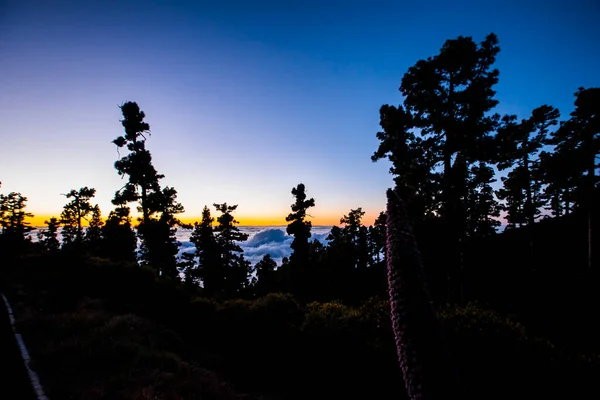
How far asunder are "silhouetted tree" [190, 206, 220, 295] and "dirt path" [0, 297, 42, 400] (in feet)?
89.0

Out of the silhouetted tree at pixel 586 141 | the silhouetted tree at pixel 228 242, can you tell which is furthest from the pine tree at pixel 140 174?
the silhouetted tree at pixel 586 141

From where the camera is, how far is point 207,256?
44.3 meters

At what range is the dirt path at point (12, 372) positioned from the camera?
347 inches

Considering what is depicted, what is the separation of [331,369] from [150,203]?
20093 millimetres

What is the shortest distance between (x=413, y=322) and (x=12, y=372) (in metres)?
14.7

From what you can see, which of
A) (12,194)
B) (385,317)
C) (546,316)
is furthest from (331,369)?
(12,194)

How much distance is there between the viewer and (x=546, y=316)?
2047cm

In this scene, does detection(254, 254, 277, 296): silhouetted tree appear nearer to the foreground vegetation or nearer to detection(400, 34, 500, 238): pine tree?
the foreground vegetation

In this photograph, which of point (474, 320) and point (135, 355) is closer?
point (474, 320)

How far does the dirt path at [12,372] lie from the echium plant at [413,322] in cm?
1223

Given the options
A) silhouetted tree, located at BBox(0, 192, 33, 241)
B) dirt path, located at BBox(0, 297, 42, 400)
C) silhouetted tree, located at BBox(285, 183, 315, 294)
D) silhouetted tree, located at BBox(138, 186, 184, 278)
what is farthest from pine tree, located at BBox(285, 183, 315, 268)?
silhouetted tree, located at BBox(0, 192, 33, 241)

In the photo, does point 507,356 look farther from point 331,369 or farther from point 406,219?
point 406,219

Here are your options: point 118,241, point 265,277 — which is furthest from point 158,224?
point 265,277

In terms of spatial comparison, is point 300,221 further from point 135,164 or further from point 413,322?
point 413,322
